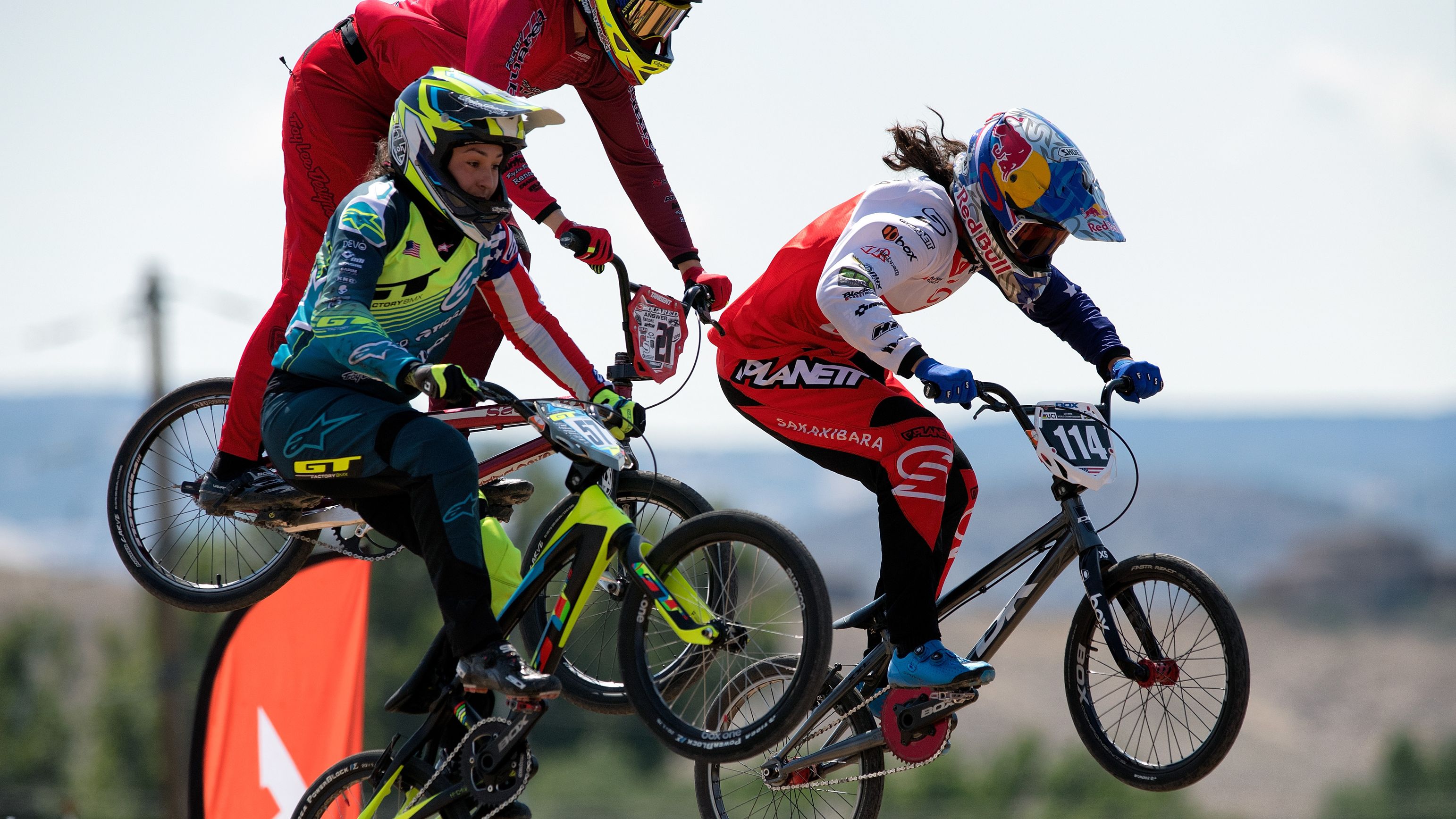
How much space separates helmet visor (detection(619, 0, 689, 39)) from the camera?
6.27 metres

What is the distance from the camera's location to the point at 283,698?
26.4 feet

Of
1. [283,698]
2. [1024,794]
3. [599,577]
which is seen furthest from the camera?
[1024,794]

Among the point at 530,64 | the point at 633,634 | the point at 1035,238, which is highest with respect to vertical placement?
the point at 530,64

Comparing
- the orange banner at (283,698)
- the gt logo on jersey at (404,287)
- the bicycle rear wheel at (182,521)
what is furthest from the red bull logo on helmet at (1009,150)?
the orange banner at (283,698)

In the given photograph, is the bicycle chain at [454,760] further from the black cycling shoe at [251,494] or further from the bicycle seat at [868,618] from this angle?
the black cycling shoe at [251,494]

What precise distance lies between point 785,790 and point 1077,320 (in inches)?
91.2

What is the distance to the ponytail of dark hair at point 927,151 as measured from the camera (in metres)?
6.00

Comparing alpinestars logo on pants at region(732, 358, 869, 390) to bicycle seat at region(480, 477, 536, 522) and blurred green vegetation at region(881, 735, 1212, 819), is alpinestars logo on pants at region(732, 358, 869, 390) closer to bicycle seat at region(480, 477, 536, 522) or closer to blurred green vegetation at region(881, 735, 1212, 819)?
bicycle seat at region(480, 477, 536, 522)

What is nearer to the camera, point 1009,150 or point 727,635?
point 727,635

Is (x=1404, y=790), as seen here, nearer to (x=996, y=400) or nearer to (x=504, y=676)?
(x=996, y=400)

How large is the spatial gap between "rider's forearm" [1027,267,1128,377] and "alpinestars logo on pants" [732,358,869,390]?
90cm

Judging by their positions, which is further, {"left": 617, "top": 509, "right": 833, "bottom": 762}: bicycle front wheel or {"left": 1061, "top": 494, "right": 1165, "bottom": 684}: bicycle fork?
{"left": 1061, "top": 494, "right": 1165, "bottom": 684}: bicycle fork

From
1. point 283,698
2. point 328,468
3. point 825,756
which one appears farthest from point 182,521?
point 825,756

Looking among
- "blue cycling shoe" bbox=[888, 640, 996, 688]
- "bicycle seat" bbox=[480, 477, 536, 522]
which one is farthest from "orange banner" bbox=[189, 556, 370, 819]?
"blue cycling shoe" bbox=[888, 640, 996, 688]
